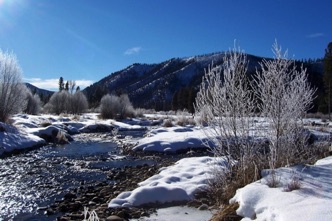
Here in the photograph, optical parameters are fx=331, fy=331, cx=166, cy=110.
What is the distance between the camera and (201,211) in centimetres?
715

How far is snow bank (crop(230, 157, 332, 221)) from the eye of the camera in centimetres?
435

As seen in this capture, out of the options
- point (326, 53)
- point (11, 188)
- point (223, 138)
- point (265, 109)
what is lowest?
point (11, 188)

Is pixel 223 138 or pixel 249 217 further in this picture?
pixel 223 138

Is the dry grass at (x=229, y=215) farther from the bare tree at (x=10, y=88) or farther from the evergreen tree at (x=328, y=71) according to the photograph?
the evergreen tree at (x=328, y=71)

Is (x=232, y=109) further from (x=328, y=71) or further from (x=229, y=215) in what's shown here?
(x=328, y=71)

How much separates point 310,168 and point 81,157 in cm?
1292

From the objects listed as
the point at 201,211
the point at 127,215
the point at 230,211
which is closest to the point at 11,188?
the point at 127,215

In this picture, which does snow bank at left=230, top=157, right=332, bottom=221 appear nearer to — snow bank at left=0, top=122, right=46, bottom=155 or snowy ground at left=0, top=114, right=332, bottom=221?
snowy ground at left=0, top=114, right=332, bottom=221

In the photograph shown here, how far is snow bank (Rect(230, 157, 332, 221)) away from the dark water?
15.9 ft

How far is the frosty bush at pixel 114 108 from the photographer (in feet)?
164

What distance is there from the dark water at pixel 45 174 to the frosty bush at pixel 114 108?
29.0m

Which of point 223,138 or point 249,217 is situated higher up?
point 223,138

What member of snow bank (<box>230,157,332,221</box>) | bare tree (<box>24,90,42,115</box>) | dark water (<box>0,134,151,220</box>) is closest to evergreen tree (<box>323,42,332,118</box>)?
dark water (<box>0,134,151,220</box>)

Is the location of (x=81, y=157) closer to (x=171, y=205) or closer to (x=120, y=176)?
(x=120, y=176)
